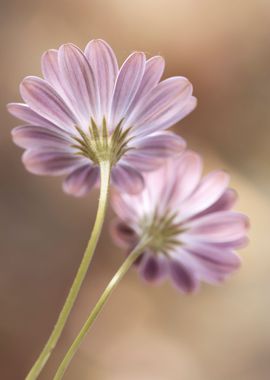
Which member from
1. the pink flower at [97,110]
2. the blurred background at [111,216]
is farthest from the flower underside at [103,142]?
the blurred background at [111,216]

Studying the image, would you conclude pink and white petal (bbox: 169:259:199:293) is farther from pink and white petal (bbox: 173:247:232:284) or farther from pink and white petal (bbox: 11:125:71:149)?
pink and white petal (bbox: 11:125:71:149)

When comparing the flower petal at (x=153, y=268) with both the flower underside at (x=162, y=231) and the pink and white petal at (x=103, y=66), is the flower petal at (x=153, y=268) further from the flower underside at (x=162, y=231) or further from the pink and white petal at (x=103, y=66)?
the pink and white petal at (x=103, y=66)

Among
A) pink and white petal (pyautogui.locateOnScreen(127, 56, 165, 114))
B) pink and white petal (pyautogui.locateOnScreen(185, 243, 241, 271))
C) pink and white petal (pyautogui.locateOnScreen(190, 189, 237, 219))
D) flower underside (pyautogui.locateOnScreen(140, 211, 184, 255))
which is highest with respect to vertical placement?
pink and white petal (pyautogui.locateOnScreen(127, 56, 165, 114))

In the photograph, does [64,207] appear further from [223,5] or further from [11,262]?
[223,5]

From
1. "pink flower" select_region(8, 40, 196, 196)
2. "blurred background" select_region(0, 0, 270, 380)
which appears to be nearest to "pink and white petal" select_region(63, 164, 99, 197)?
"pink flower" select_region(8, 40, 196, 196)

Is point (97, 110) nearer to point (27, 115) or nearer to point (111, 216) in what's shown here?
point (27, 115)

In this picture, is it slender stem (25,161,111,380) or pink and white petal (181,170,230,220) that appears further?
pink and white petal (181,170,230,220)

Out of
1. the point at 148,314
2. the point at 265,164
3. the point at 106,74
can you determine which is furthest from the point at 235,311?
the point at 106,74
